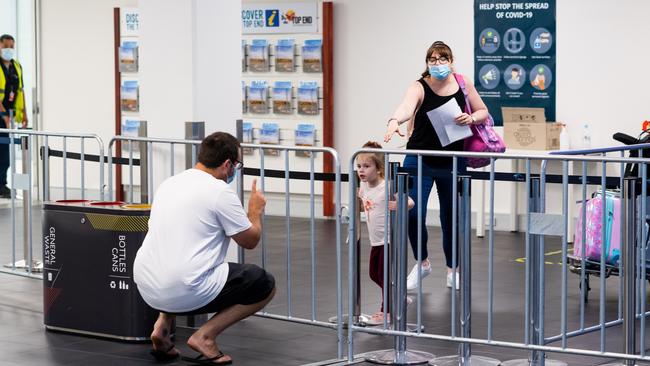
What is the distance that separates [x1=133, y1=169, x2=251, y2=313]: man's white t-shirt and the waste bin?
1.89ft

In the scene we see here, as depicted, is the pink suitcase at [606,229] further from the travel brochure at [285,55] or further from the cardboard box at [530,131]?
the travel brochure at [285,55]

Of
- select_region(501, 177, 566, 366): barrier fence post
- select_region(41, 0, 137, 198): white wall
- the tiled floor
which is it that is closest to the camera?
select_region(501, 177, 566, 366): barrier fence post

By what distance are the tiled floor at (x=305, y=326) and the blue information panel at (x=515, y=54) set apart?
2.07 m

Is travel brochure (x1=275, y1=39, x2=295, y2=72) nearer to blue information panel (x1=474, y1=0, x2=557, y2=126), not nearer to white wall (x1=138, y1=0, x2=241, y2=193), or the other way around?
blue information panel (x1=474, y1=0, x2=557, y2=126)

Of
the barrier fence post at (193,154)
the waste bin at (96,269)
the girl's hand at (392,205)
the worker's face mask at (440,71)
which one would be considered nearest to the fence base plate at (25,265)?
the waste bin at (96,269)

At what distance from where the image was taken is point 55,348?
7266mm

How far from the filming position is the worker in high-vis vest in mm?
15039

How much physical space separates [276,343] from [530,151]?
534 cm

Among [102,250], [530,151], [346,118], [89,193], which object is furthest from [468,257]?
[89,193]

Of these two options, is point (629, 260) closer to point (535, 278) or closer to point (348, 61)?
point (535, 278)

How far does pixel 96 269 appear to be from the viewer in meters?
7.45

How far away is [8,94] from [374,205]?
27.6ft

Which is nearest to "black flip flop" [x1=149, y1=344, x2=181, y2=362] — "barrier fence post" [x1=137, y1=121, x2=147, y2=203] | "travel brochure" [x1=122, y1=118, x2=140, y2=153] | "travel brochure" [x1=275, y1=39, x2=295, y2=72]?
"barrier fence post" [x1=137, y1=121, x2=147, y2=203]

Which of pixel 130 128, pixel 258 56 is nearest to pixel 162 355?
pixel 258 56
